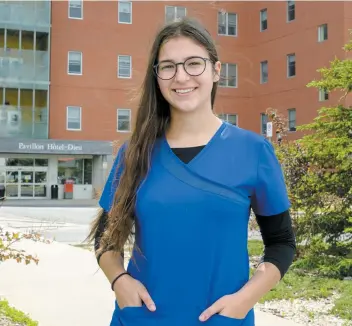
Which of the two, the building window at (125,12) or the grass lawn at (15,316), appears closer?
the grass lawn at (15,316)

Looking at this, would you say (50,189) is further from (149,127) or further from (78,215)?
(149,127)

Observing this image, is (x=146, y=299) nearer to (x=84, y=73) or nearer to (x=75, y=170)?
(x=84, y=73)

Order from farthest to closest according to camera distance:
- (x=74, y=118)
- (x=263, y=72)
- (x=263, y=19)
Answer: (x=263, y=19) → (x=263, y=72) → (x=74, y=118)

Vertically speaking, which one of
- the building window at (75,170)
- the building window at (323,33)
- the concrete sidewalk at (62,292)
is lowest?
the concrete sidewalk at (62,292)

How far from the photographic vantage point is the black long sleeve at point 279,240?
2.05 m

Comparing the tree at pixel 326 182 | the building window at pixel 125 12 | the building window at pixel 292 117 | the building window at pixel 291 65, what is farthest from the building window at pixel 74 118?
the tree at pixel 326 182

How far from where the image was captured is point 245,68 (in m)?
38.0

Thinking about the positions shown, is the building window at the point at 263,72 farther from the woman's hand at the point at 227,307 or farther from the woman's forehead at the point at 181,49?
the woman's hand at the point at 227,307

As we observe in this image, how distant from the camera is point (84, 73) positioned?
3441cm

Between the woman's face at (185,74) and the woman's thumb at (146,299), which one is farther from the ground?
the woman's face at (185,74)

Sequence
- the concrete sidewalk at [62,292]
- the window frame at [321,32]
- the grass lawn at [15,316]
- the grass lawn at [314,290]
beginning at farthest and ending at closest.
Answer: the window frame at [321,32]
the grass lawn at [314,290]
the concrete sidewalk at [62,292]
the grass lawn at [15,316]

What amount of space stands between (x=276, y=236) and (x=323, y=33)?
3218cm

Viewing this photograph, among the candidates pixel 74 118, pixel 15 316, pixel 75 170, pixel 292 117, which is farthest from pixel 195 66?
pixel 75 170

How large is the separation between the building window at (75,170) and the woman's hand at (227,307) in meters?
33.7
